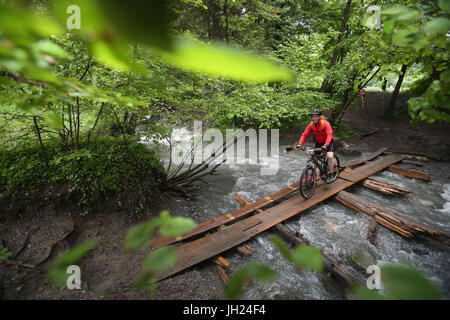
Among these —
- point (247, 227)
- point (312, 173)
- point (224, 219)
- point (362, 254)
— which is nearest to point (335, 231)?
point (362, 254)

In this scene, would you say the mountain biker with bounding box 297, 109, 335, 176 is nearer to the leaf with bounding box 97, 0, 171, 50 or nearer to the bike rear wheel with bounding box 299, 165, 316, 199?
the bike rear wheel with bounding box 299, 165, 316, 199

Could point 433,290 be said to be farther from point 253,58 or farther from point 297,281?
point 297,281

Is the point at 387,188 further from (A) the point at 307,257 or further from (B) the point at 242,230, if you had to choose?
(A) the point at 307,257

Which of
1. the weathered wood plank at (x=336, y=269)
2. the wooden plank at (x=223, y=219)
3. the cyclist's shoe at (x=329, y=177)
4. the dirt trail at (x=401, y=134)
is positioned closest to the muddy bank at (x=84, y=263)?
the wooden plank at (x=223, y=219)

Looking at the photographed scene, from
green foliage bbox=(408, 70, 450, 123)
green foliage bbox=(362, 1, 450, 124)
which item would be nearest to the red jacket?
green foliage bbox=(362, 1, 450, 124)

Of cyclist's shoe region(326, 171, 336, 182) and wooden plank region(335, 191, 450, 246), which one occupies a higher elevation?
cyclist's shoe region(326, 171, 336, 182)

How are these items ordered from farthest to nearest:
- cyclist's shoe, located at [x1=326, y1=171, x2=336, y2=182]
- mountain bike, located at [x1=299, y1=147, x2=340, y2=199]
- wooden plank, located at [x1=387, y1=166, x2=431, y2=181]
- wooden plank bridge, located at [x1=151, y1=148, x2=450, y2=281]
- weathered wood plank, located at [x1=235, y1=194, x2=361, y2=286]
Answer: wooden plank, located at [x1=387, y1=166, x2=431, y2=181] → cyclist's shoe, located at [x1=326, y1=171, x2=336, y2=182] → mountain bike, located at [x1=299, y1=147, x2=340, y2=199] → wooden plank bridge, located at [x1=151, y1=148, x2=450, y2=281] → weathered wood plank, located at [x1=235, y1=194, x2=361, y2=286]

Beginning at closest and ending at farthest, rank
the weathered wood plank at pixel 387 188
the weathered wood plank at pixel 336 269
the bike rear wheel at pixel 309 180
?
1. the weathered wood plank at pixel 336 269
2. the bike rear wheel at pixel 309 180
3. the weathered wood plank at pixel 387 188

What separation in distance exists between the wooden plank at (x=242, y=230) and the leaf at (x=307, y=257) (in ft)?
7.25

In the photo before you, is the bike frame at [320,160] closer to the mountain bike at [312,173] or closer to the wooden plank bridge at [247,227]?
the mountain bike at [312,173]

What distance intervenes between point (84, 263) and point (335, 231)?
5041 mm

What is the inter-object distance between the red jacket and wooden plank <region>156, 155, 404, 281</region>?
1545mm

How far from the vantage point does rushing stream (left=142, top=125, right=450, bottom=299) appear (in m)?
3.17

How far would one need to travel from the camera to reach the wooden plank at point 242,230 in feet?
10.7
